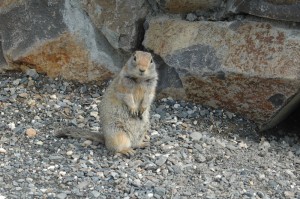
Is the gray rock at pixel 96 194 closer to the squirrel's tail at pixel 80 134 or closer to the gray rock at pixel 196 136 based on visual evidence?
the squirrel's tail at pixel 80 134

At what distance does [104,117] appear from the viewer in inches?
273

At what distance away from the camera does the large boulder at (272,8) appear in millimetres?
7254

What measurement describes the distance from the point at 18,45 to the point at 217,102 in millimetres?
2824

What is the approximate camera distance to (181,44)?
25.9ft

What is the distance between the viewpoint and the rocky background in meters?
7.41

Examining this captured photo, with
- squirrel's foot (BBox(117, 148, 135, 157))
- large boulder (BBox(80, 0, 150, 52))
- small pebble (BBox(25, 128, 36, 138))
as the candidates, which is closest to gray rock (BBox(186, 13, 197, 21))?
large boulder (BBox(80, 0, 150, 52))

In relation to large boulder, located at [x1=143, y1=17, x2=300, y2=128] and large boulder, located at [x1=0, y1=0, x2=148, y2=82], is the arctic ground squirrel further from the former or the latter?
large boulder, located at [x1=0, y1=0, x2=148, y2=82]

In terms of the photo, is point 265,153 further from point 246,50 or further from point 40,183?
point 40,183

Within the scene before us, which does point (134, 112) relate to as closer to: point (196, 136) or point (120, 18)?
point (196, 136)

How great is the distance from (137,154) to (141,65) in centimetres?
102

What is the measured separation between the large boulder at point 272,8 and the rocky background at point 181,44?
0.01m

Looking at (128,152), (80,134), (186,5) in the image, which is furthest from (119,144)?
(186,5)

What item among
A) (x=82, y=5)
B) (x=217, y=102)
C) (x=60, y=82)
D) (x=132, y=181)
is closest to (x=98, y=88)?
(x=60, y=82)

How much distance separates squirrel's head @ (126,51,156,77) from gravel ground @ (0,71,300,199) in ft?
2.98
